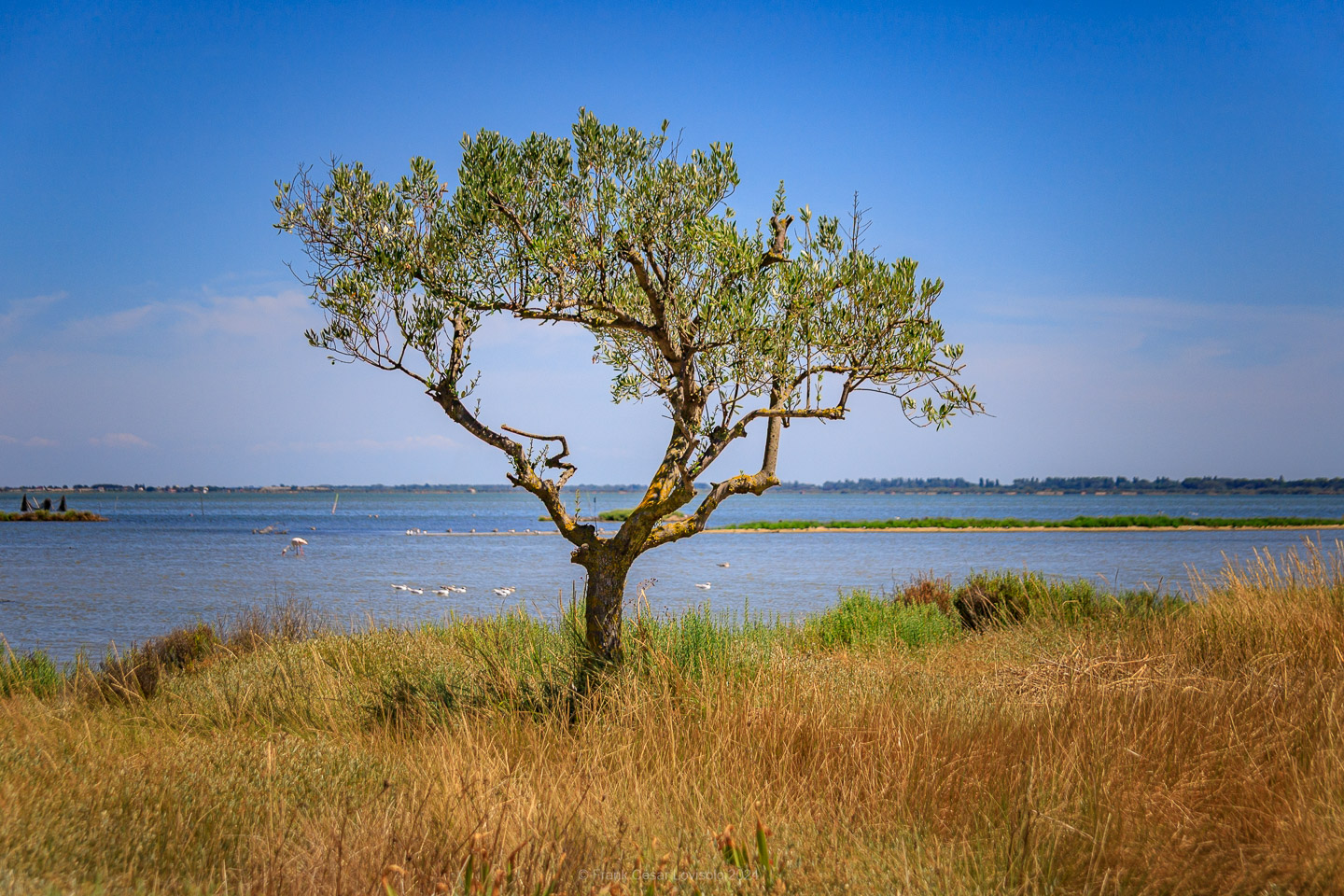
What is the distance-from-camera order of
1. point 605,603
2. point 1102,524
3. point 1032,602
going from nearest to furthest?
point 605,603
point 1032,602
point 1102,524

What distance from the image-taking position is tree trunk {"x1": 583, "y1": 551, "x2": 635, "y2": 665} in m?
7.12

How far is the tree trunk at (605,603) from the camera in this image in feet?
23.4

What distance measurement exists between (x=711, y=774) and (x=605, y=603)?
2428 millimetres

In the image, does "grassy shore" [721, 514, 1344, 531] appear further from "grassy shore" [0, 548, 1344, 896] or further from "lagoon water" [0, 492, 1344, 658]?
"grassy shore" [0, 548, 1344, 896]

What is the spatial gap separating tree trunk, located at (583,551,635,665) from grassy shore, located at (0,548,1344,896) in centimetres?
27

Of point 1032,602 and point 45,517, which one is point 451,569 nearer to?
point 1032,602

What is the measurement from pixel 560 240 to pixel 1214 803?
575cm

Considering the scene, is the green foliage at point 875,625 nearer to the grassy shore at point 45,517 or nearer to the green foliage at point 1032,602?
the green foliage at point 1032,602

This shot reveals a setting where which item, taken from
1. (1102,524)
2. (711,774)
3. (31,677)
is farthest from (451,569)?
(1102,524)

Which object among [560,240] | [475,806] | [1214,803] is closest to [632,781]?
[475,806]

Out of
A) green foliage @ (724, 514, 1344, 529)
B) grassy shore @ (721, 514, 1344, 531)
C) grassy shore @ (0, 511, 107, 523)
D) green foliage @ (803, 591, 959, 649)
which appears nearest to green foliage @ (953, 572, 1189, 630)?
green foliage @ (803, 591, 959, 649)

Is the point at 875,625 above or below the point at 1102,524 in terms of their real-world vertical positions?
above

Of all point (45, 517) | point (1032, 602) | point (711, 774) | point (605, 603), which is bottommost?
point (45, 517)

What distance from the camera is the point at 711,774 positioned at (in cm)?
502
